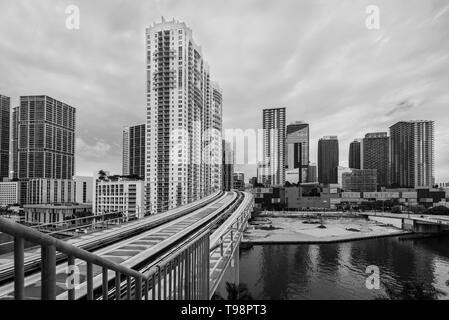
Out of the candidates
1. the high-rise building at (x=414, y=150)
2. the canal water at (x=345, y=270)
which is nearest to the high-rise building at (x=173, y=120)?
the canal water at (x=345, y=270)

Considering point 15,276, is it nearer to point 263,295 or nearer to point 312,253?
point 263,295

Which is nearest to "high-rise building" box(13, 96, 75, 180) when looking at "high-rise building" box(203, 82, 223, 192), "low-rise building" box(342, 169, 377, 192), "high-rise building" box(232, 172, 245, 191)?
"high-rise building" box(203, 82, 223, 192)

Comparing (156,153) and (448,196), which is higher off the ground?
(156,153)

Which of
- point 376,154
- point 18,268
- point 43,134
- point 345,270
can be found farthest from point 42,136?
point 376,154

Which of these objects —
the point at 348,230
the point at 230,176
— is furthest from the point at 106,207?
the point at 230,176

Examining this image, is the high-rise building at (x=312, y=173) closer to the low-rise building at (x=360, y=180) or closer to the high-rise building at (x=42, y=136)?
the low-rise building at (x=360, y=180)

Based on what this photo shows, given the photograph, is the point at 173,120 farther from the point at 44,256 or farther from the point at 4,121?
the point at 44,256
